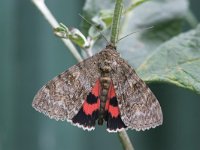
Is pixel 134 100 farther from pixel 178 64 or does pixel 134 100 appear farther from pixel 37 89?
pixel 37 89

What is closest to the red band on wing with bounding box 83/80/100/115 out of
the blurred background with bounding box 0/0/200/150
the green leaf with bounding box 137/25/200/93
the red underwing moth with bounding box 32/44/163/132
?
the red underwing moth with bounding box 32/44/163/132

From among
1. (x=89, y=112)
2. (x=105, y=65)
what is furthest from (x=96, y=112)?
A: (x=105, y=65)

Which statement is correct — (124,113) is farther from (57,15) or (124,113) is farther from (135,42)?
(57,15)

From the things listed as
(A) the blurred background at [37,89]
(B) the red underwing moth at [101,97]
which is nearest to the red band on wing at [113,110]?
(B) the red underwing moth at [101,97]

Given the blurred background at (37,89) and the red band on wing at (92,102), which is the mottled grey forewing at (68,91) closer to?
the red band on wing at (92,102)

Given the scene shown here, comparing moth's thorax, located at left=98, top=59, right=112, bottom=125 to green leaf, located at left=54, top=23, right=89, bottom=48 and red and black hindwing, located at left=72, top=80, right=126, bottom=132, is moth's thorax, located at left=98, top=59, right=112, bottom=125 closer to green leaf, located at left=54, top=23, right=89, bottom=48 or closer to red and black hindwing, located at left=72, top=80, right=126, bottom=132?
red and black hindwing, located at left=72, top=80, right=126, bottom=132

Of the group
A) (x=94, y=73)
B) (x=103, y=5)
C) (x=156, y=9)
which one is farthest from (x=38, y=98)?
(x=156, y=9)
